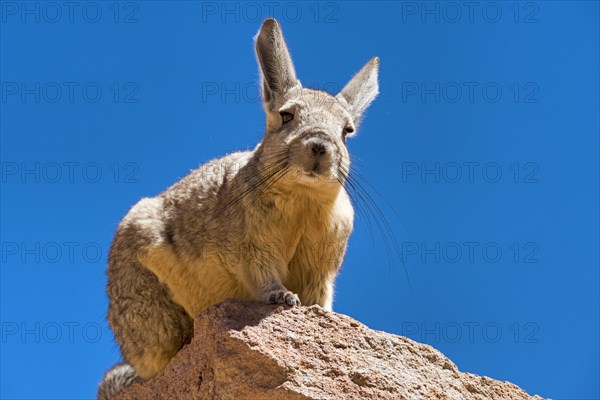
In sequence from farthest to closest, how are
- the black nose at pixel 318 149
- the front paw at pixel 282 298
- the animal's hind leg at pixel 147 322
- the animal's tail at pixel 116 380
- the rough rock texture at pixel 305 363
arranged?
the animal's tail at pixel 116 380
the animal's hind leg at pixel 147 322
the black nose at pixel 318 149
the front paw at pixel 282 298
the rough rock texture at pixel 305 363

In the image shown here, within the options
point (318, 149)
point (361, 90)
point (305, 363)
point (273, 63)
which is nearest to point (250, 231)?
point (318, 149)

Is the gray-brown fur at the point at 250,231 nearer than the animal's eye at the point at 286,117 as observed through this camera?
Yes

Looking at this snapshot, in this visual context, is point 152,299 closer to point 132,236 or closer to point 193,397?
point 132,236

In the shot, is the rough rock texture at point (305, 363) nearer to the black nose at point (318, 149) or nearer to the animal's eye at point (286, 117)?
the black nose at point (318, 149)

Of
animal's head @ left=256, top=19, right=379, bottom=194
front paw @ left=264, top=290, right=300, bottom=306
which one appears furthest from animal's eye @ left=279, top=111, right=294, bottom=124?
front paw @ left=264, top=290, right=300, bottom=306

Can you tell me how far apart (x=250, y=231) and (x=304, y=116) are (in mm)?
1293

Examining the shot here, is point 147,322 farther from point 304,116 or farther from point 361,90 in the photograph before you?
point 361,90

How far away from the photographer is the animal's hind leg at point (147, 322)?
8539mm

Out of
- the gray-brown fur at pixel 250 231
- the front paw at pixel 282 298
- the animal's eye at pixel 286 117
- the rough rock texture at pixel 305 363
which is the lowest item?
the rough rock texture at pixel 305 363

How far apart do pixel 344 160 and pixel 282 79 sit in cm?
127

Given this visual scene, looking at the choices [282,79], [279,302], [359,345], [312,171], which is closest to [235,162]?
[282,79]

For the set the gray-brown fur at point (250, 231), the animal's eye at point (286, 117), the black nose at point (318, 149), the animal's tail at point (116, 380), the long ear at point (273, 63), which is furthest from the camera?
the animal's tail at point (116, 380)

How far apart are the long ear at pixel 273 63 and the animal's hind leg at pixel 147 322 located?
92.4 inches

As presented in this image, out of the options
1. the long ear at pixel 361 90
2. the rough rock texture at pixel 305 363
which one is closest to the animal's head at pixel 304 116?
the long ear at pixel 361 90
